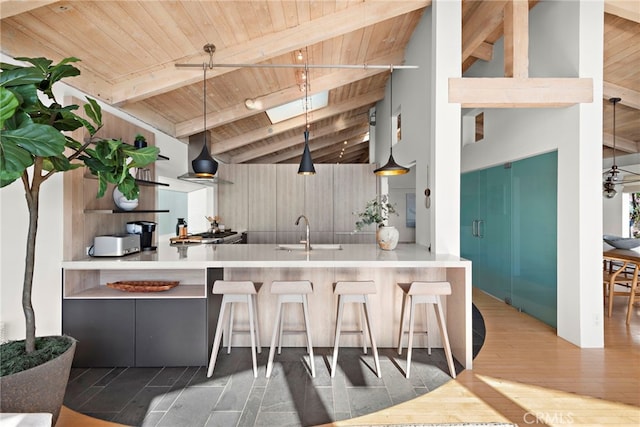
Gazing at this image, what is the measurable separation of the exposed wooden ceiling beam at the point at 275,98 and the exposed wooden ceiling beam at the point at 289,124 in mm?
1517

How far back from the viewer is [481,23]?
156 inches

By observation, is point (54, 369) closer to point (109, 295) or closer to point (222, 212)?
point (109, 295)

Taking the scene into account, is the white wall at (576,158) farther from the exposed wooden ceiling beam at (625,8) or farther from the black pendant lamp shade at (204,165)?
the black pendant lamp shade at (204,165)

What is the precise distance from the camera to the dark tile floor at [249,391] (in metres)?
2.15

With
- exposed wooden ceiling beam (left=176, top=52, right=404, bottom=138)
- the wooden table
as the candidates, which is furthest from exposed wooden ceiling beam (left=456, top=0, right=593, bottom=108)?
exposed wooden ceiling beam (left=176, top=52, right=404, bottom=138)

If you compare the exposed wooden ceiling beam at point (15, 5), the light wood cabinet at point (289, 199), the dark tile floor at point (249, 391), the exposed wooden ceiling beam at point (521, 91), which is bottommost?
the dark tile floor at point (249, 391)

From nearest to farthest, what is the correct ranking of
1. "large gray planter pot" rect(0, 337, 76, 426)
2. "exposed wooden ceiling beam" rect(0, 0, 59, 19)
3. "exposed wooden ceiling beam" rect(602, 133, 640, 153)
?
"large gray planter pot" rect(0, 337, 76, 426) < "exposed wooden ceiling beam" rect(0, 0, 59, 19) < "exposed wooden ceiling beam" rect(602, 133, 640, 153)

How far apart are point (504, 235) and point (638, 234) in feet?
13.4

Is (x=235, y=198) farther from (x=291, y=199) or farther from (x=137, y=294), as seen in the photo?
(x=137, y=294)

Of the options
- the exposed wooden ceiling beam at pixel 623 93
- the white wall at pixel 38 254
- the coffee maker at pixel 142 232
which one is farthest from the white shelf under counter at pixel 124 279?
the exposed wooden ceiling beam at pixel 623 93

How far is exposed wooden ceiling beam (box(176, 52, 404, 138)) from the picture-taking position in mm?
5141

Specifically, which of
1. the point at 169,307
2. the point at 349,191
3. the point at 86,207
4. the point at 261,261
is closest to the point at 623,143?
the point at 349,191

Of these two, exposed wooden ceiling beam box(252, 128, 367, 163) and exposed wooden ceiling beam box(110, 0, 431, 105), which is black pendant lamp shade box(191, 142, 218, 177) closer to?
exposed wooden ceiling beam box(110, 0, 431, 105)

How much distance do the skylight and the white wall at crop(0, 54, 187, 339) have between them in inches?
140
